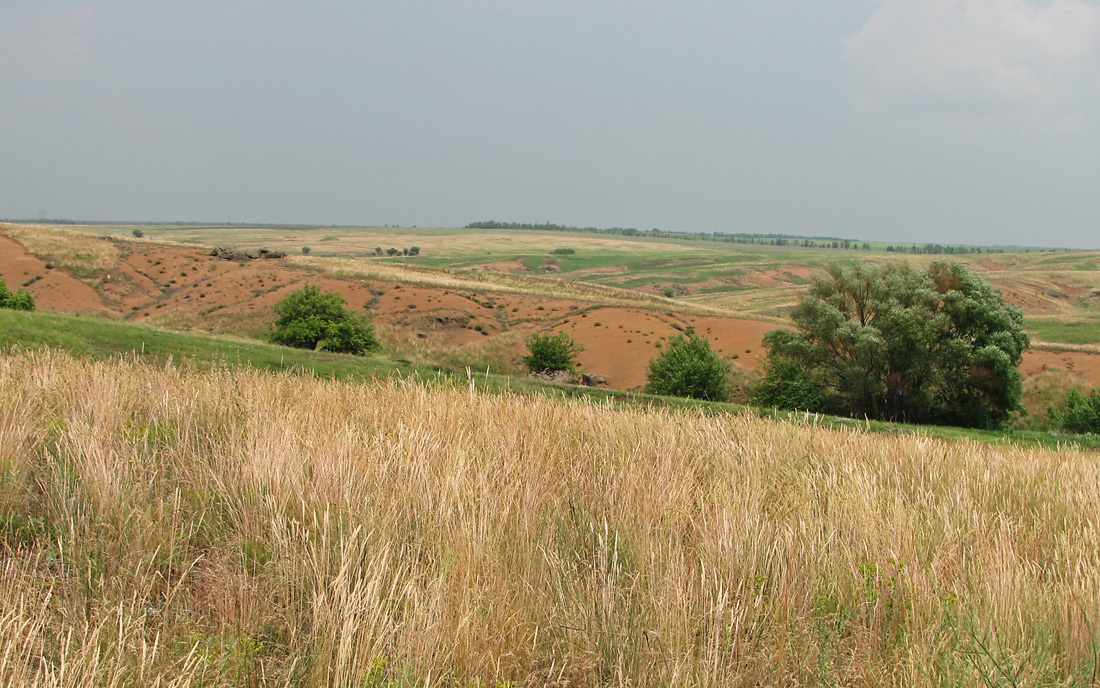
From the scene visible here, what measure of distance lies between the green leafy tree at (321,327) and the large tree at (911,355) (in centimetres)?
2092

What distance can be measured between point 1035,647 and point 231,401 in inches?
248

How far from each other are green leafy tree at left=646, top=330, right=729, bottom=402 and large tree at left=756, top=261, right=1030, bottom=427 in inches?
121

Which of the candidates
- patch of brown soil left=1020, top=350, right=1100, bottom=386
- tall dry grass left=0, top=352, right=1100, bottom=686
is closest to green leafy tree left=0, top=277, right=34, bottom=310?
tall dry grass left=0, top=352, right=1100, bottom=686

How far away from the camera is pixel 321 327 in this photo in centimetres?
3844

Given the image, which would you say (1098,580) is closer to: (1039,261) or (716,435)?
(716,435)

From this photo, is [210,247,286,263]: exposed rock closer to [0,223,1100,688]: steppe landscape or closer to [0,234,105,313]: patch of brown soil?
[0,234,105,313]: patch of brown soil

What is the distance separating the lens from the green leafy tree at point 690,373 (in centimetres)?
3328

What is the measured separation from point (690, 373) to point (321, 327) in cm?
1908

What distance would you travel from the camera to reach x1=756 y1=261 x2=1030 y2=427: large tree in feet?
108

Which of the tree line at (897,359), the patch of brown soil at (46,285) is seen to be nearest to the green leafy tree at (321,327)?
the tree line at (897,359)

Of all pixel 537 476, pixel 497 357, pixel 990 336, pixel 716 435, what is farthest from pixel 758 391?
pixel 537 476

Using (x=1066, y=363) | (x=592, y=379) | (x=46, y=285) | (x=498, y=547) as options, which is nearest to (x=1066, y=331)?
(x=1066, y=363)

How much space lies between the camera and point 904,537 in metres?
4.35

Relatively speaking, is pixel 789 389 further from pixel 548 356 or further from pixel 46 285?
pixel 46 285
